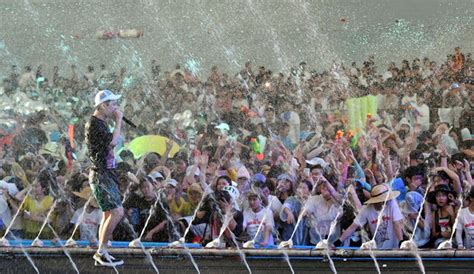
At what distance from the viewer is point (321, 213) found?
8.80 meters

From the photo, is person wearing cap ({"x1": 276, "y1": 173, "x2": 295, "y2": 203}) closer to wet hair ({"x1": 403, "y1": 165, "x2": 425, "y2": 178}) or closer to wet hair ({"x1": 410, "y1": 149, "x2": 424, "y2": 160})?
wet hair ({"x1": 403, "y1": 165, "x2": 425, "y2": 178})

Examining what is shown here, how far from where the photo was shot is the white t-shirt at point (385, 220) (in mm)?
8477

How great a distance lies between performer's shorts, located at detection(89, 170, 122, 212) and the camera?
7.87 meters

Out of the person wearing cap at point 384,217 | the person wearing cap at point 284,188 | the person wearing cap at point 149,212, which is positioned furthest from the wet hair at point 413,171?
the person wearing cap at point 149,212

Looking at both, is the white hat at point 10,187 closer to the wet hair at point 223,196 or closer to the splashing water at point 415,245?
the wet hair at point 223,196

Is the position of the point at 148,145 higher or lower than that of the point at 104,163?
lower

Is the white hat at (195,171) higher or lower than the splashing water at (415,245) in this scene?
lower

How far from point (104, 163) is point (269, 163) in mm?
2569

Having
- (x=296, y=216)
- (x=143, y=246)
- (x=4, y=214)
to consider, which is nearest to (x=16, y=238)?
(x=4, y=214)

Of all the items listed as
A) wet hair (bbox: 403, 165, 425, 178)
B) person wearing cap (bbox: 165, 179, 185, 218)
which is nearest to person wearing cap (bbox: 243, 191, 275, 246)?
person wearing cap (bbox: 165, 179, 185, 218)

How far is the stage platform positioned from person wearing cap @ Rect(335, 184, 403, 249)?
39 cm

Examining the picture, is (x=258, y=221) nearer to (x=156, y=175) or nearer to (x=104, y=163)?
(x=156, y=175)

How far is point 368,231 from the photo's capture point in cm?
860

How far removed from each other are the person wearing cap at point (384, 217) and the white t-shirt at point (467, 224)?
48cm
